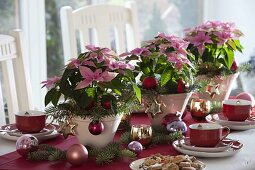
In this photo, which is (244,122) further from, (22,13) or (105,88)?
(22,13)

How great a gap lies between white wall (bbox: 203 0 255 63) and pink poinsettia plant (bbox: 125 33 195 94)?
1663 millimetres

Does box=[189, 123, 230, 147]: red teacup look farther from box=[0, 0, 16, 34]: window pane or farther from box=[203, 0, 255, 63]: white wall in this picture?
box=[203, 0, 255, 63]: white wall

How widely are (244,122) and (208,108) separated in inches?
5.4

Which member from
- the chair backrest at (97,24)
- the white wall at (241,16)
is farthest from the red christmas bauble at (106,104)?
the white wall at (241,16)

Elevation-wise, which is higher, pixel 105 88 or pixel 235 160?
pixel 105 88

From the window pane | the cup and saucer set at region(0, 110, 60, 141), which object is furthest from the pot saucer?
the window pane

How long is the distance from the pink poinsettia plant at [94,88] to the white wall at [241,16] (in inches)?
75.3

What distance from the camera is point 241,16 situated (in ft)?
10.5

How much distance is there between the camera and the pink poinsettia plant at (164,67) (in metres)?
1.49

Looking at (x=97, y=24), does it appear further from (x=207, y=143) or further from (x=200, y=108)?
(x=207, y=143)

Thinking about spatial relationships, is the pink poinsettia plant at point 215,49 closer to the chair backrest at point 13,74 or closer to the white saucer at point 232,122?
the white saucer at point 232,122

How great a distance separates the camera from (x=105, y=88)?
1287 millimetres

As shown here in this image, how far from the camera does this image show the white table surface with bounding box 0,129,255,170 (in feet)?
4.04

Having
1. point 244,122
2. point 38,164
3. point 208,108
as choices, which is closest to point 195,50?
point 208,108
